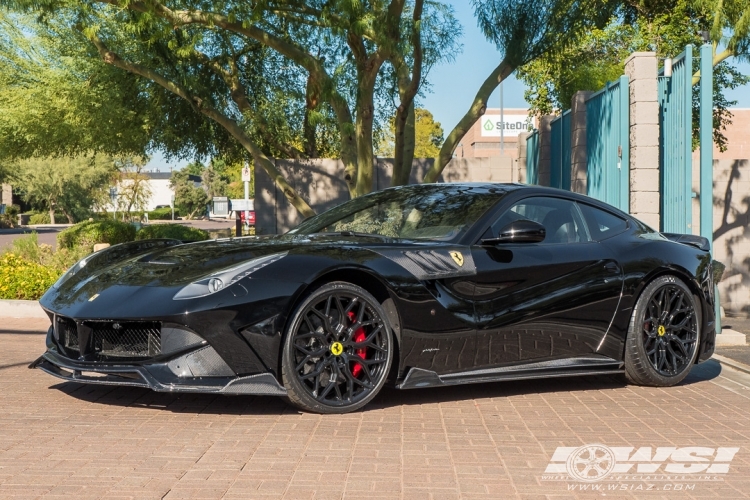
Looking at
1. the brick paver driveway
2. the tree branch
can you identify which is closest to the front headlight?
the brick paver driveway

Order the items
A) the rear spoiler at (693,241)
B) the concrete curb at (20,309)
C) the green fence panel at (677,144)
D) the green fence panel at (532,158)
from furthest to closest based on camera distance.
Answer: the green fence panel at (532,158) → the concrete curb at (20,309) → the green fence panel at (677,144) → the rear spoiler at (693,241)

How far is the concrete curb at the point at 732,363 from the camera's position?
27.2 feet

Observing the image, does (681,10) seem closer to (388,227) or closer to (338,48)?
(338,48)

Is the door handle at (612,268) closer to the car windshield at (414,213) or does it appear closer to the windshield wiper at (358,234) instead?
the car windshield at (414,213)

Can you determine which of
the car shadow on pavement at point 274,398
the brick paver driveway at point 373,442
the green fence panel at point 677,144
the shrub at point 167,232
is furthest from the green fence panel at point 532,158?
the brick paver driveway at point 373,442

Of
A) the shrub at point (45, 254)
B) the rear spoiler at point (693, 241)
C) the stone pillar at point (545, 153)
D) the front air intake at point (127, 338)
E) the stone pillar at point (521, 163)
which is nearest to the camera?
the front air intake at point (127, 338)

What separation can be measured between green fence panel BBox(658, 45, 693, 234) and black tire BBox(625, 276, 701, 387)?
11.0 feet

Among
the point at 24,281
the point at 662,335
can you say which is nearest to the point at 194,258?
the point at 662,335

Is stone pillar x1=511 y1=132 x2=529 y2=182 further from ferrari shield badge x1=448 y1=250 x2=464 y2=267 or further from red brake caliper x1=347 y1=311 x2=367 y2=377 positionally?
red brake caliper x1=347 y1=311 x2=367 y2=377

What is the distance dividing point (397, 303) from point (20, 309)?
7.42m

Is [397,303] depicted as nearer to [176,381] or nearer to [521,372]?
[521,372]

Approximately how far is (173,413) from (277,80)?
14.7 m

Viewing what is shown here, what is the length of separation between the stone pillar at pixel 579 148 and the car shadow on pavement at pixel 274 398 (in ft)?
20.3

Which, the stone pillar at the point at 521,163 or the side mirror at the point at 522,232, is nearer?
the side mirror at the point at 522,232
